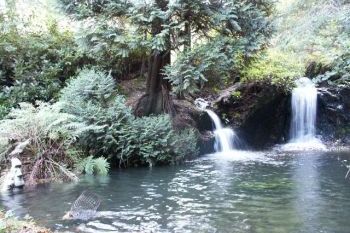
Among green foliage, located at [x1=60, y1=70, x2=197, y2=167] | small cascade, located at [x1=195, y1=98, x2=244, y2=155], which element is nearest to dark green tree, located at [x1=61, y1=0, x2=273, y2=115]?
green foliage, located at [x1=60, y1=70, x2=197, y2=167]

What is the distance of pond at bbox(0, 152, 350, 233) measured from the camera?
22.9 ft

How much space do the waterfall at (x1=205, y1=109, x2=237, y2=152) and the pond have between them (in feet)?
9.53

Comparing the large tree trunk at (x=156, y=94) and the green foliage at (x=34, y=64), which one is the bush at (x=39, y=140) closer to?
the large tree trunk at (x=156, y=94)

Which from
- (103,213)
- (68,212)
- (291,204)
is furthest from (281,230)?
(68,212)

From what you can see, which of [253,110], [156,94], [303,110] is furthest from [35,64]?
[303,110]

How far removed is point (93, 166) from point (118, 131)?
1312 mm

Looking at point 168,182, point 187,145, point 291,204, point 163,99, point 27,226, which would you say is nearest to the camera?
point 27,226

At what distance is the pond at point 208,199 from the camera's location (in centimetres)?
699

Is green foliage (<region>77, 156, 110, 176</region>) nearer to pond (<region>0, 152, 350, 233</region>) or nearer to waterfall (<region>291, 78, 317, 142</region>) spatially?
pond (<region>0, 152, 350, 233</region>)

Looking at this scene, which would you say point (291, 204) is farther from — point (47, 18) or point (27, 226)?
point (47, 18)

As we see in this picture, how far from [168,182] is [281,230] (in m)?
4.21

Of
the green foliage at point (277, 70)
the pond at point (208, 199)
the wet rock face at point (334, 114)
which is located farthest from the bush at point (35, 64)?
the wet rock face at point (334, 114)

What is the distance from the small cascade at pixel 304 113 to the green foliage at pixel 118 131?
711 centimetres

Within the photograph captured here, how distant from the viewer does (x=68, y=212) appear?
24.7 ft
